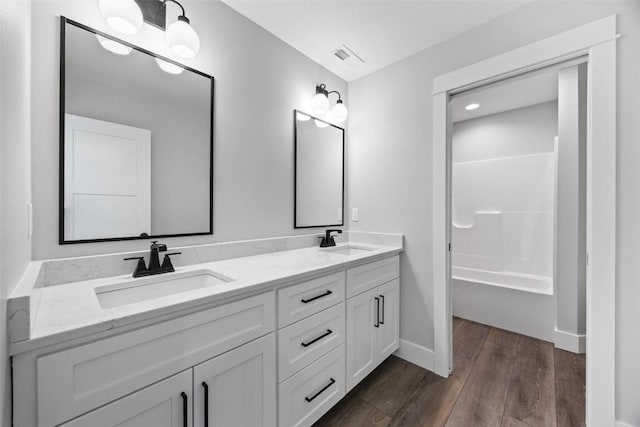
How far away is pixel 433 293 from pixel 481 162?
6.50 ft

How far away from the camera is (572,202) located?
6.89 feet

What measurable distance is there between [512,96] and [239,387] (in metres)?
3.25

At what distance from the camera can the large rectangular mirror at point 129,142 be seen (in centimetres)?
104

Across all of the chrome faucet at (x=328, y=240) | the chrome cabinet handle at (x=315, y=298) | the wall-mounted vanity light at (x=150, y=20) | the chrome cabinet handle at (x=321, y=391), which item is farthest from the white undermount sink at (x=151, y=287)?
the wall-mounted vanity light at (x=150, y=20)

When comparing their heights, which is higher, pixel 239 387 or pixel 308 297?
pixel 308 297

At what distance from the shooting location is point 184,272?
1218mm

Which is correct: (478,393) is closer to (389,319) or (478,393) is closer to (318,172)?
(389,319)

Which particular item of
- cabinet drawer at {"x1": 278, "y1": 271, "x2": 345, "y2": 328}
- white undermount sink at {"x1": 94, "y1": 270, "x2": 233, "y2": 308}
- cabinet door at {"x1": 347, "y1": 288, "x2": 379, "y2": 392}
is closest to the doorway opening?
cabinet door at {"x1": 347, "y1": 288, "x2": 379, "y2": 392}

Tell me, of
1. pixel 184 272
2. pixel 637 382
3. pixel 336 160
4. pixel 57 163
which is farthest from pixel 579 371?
pixel 57 163

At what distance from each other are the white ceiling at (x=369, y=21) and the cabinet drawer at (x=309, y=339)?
175cm

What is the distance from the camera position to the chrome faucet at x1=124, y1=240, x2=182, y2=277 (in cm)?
114

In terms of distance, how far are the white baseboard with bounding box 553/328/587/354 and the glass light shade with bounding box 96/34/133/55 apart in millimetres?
3501

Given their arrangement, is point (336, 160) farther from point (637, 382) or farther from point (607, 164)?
point (637, 382)

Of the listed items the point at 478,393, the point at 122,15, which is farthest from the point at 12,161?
the point at 478,393
